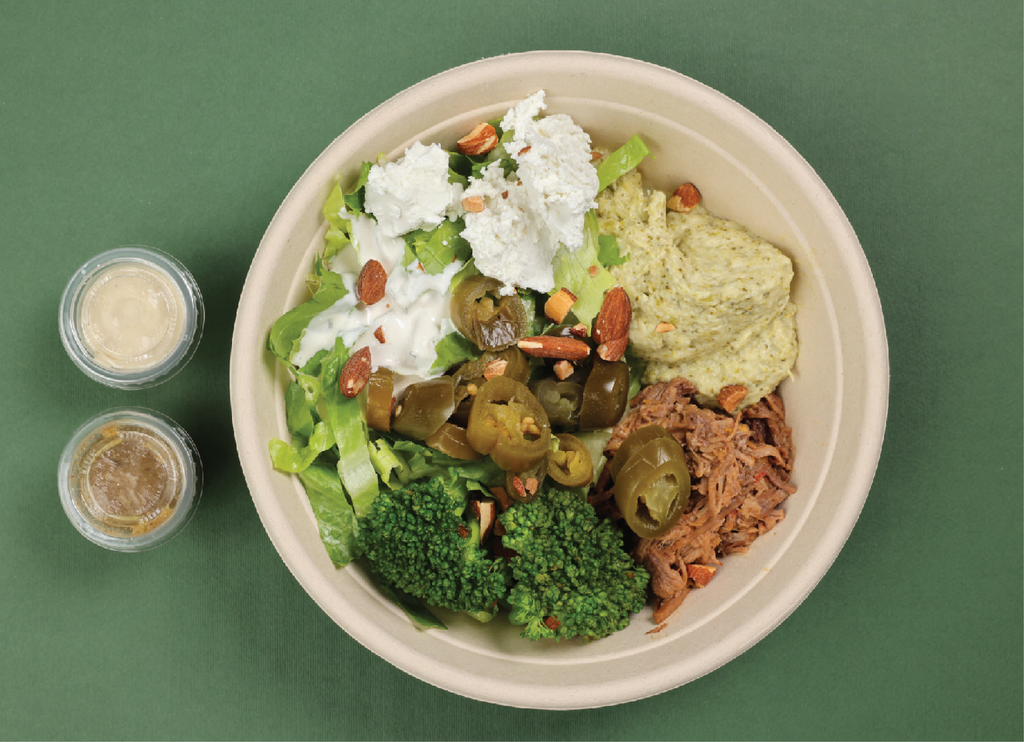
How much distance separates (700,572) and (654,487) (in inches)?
13.9

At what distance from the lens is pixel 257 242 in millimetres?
2506

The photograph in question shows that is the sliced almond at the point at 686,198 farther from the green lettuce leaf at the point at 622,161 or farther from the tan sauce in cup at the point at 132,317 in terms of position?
the tan sauce in cup at the point at 132,317

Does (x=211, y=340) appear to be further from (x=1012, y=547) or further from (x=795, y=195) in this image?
A: (x=1012, y=547)

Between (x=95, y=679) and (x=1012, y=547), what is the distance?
325 cm

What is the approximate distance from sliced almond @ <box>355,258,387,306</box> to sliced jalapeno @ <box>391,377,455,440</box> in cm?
28

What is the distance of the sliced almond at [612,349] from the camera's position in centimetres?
214

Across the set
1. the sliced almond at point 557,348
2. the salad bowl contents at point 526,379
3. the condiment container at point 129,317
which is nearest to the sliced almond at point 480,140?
the salad bowl contents at point 526,379

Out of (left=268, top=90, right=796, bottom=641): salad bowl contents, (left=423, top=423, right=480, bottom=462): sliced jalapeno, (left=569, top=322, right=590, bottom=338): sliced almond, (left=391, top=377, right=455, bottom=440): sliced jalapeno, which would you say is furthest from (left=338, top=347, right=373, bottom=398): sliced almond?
(left=569, top=322, right=590, bottom=338): sliced almond

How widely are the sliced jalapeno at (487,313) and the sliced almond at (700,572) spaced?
85 cm

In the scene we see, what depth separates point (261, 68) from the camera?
2.54 metres

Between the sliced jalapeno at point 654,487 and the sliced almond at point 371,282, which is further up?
the sliced almond at point 371,282

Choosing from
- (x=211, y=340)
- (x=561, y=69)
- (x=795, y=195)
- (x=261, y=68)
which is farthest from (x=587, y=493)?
(x=261, y=68)

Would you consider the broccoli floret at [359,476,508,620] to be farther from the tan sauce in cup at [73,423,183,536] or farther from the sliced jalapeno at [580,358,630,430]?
the tan sauce in cup at [73,423,183,536]

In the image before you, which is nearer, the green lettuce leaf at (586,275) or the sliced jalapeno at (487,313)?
the sliced jalapeno at (487,313)
